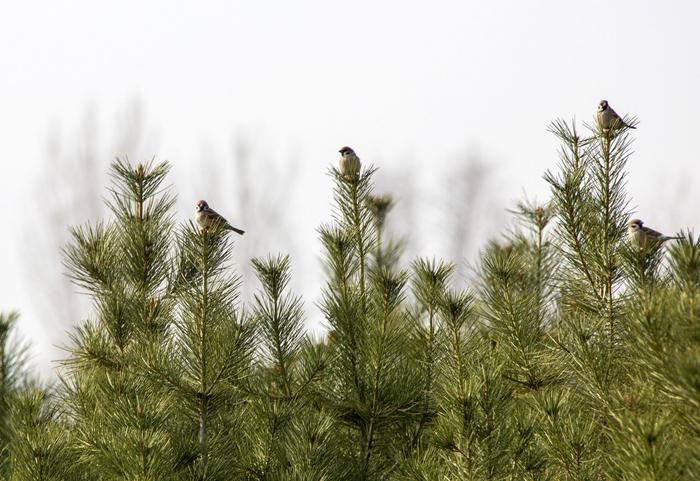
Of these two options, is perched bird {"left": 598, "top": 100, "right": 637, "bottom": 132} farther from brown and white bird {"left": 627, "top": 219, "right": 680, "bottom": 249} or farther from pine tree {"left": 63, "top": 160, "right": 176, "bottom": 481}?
pine tree {"left": 63, "top": 160, "right": 176, "bottom": 481}

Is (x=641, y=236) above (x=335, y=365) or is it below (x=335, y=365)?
above

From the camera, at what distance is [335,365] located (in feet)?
14.8

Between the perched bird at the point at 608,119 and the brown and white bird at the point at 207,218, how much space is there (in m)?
1.95

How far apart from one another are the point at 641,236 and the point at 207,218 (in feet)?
7.17

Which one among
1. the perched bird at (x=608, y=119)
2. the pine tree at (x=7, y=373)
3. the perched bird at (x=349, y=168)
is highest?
the perched bird at (x=608, y=119)

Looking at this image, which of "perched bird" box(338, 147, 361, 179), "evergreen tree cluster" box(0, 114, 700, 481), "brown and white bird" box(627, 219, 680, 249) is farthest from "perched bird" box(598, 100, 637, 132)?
"perched bird" box(338, 147, 361, 179)

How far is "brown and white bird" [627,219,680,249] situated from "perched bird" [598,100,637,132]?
1.58ft

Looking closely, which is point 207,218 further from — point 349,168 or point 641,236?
point 641,236

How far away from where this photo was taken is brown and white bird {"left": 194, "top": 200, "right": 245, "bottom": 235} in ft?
14.5

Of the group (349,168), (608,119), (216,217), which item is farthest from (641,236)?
(216,217)

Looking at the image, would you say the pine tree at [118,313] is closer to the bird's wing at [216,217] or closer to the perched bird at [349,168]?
the bird's wing at [216,217]

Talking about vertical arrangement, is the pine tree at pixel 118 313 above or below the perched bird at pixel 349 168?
below

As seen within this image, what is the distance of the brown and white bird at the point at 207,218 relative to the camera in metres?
4.43

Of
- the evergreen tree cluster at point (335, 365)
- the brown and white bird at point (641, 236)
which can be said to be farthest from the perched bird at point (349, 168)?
the brown and white bird at point (641, 236)
